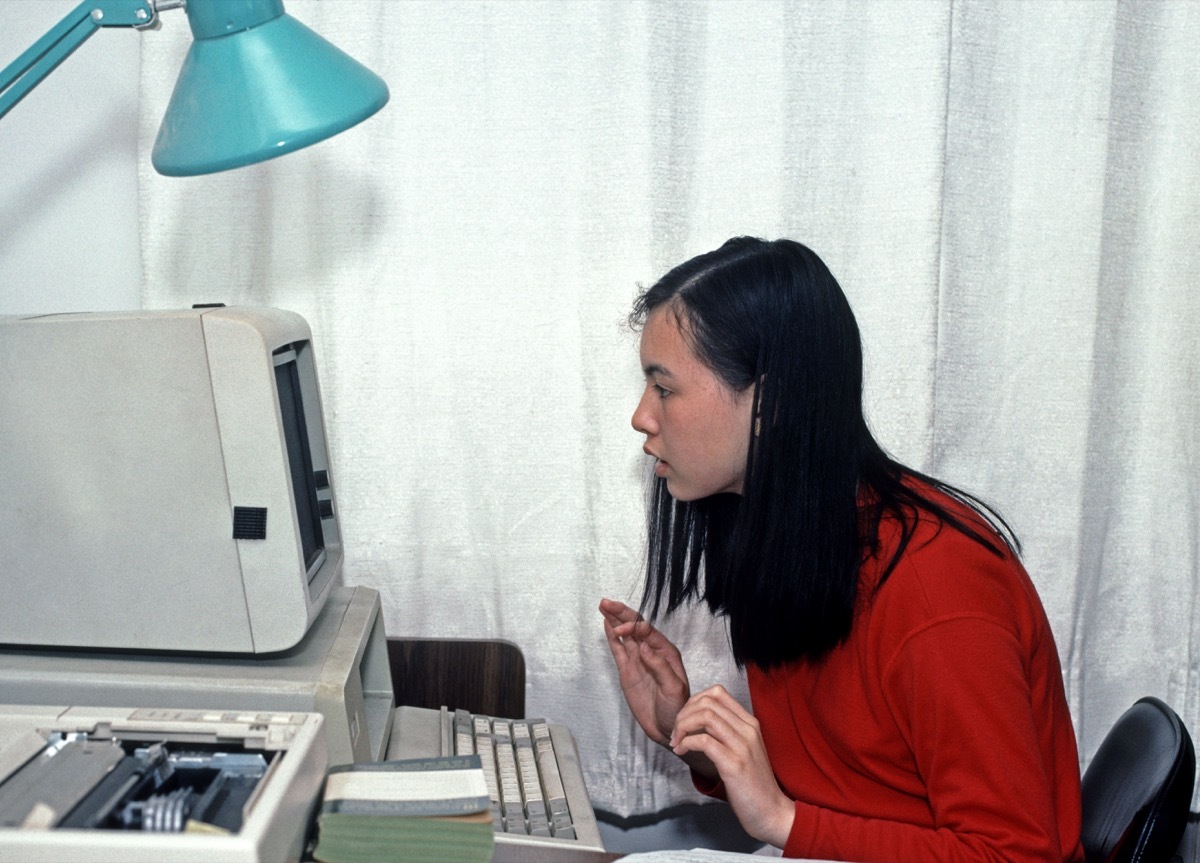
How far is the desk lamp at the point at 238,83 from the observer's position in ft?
2.67

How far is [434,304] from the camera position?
143cm

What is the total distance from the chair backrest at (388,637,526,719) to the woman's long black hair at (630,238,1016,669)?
1.21ft

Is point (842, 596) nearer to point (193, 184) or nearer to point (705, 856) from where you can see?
point (705, 856)

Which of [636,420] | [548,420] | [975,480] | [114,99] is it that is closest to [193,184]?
[114,99]

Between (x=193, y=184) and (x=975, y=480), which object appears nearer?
(x=193, y=184)

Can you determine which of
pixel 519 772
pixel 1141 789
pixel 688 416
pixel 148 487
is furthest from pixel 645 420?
pixel 1141 789

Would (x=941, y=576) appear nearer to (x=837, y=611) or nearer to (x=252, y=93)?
(x=837, y=611)

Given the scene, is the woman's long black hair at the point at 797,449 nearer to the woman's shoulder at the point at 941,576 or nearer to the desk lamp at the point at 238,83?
the woman's shoulder at the point at 941,576

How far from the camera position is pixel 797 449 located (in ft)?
3.39

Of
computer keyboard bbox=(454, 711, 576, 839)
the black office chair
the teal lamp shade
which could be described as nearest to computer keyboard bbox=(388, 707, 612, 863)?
computer keyboard bbox=(454, 711, 576, 839)

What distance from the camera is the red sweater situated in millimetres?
889

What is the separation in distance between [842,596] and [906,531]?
0.09 metres

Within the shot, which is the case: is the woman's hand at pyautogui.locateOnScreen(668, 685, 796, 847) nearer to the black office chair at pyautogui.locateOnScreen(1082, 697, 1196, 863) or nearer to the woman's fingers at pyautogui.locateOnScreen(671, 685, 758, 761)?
the woman's fingers at pyautogui.locateOnScreen(671, 685, 758, 761)

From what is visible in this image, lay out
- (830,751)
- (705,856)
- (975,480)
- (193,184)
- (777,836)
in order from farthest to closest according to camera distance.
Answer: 1. (975,480)
2. (193,184)
3. (830,751)
4. (777,836)
5. (705,856)
